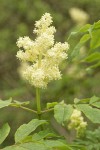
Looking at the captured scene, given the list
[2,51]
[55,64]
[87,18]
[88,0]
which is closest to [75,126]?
[55,64]

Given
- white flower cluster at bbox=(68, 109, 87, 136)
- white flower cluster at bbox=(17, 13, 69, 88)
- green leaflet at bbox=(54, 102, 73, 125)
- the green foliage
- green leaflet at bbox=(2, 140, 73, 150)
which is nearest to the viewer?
green leaflet at bbox=(2, 140, 73, 150)

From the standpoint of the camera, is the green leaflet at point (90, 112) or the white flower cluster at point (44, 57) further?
the white flower cluster at point (44, 57)

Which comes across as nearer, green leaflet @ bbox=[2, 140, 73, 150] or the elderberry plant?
green leaflet @ bbox=[2, 140, 73, 150]

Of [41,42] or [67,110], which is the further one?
[41,42]

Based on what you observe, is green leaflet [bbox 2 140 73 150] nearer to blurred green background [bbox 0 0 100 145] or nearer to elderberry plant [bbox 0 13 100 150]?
elderberry plant [bbox 0 13 100 150]

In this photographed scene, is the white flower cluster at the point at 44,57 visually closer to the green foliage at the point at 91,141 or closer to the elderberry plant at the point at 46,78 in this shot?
the elderberry plant at the point at 46,78

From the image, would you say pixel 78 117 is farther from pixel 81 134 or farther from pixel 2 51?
pixel 2 51

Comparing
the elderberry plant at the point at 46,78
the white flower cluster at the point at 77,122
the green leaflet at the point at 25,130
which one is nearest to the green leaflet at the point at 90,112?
the elderberry plant at the point at 46,78

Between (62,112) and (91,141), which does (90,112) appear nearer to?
(62,112)

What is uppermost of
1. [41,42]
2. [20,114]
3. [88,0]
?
[88,0]

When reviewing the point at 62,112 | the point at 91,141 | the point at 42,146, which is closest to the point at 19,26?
the point at 91,141

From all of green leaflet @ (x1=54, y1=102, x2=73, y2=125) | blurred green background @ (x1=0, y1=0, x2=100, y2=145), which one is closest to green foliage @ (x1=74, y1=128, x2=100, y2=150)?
green leaflet @ (x1=54, y1=102, x2=73, y2=125)
